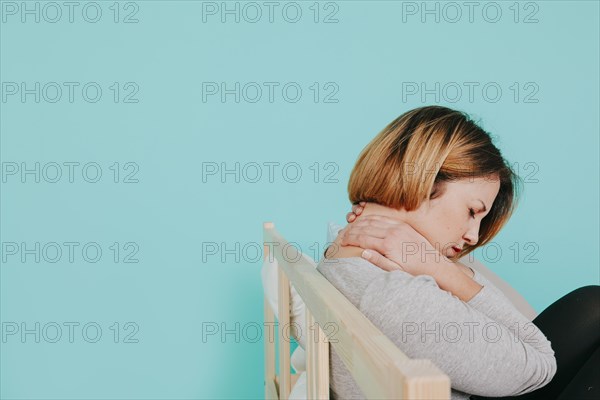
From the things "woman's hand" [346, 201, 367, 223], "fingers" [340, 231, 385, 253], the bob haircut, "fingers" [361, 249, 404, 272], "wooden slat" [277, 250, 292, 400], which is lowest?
"wooden slat" [277, 250, 292, 400]

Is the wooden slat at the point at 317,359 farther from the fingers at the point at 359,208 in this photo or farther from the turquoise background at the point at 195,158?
the turquoise background at the point at 195,158

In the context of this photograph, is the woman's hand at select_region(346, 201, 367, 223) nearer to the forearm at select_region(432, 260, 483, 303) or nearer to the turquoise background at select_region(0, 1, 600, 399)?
the forearm at select_region(432, 260, 483, 303)

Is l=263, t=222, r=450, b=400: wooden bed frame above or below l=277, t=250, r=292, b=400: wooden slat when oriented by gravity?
above

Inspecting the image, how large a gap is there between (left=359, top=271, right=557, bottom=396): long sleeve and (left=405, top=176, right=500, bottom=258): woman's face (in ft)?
0.56

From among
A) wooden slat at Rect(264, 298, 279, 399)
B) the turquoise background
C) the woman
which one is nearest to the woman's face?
the woman

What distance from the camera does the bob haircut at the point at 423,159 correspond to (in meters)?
0.93

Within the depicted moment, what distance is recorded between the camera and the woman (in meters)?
0.75

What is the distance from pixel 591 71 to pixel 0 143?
59.1 inches

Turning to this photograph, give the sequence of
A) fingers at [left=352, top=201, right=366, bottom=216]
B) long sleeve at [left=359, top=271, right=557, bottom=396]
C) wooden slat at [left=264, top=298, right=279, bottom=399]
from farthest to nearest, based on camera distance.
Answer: wooden slat at [left=264, top=298, right=279, bottom=399], fingers at [left=352, top=201, right=366, bottom=216], long sleeve at [left=359, top=271, right=557, bottom=396]

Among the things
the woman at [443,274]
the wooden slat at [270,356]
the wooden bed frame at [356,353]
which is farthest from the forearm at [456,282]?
the wooden slat at [270,356]

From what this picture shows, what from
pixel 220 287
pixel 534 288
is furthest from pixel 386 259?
pixel 534 288

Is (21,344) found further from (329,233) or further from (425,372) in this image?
(425,372)

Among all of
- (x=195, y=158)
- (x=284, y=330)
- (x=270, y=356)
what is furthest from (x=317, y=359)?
(x=195, y=158)

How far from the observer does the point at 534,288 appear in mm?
1954
